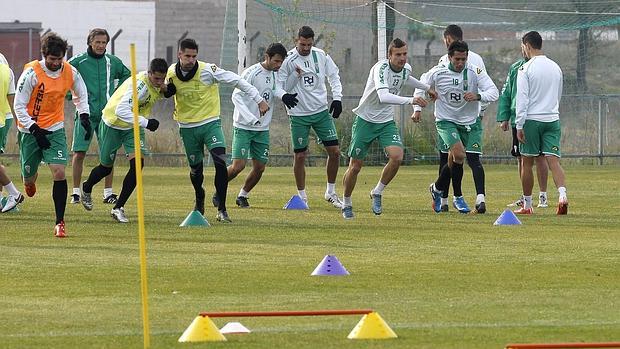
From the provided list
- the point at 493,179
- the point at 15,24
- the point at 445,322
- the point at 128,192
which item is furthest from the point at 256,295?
the point at 15,24

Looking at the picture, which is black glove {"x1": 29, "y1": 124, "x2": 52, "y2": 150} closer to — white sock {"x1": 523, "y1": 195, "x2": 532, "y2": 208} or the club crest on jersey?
the club crest on jersey

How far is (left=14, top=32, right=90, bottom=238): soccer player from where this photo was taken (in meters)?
15.1

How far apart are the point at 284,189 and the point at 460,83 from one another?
5.80 metres

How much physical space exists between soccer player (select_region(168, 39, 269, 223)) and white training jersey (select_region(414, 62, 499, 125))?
9.24 feet

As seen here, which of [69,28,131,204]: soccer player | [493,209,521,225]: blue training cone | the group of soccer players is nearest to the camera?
the group of soccer players

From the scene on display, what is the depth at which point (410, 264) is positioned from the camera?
1266 centimetres

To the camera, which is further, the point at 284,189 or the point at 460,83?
the point at 284,189

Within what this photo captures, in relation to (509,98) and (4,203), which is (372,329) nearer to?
(4,203)

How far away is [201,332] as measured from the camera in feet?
27.6

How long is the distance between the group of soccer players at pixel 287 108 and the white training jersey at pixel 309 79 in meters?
0.02

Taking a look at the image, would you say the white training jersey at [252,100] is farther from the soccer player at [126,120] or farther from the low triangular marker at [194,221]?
the low triangular marker at [194,221]

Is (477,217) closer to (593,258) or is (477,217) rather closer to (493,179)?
(593,258)

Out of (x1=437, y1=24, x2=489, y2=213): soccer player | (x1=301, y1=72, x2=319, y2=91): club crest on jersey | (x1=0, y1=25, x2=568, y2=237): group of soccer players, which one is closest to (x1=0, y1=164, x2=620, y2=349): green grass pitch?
(x1=437, y1=24, x2=489, y2=213): soccer player

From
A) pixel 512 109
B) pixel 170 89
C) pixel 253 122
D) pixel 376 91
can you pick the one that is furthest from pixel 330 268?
pixel 512 109
